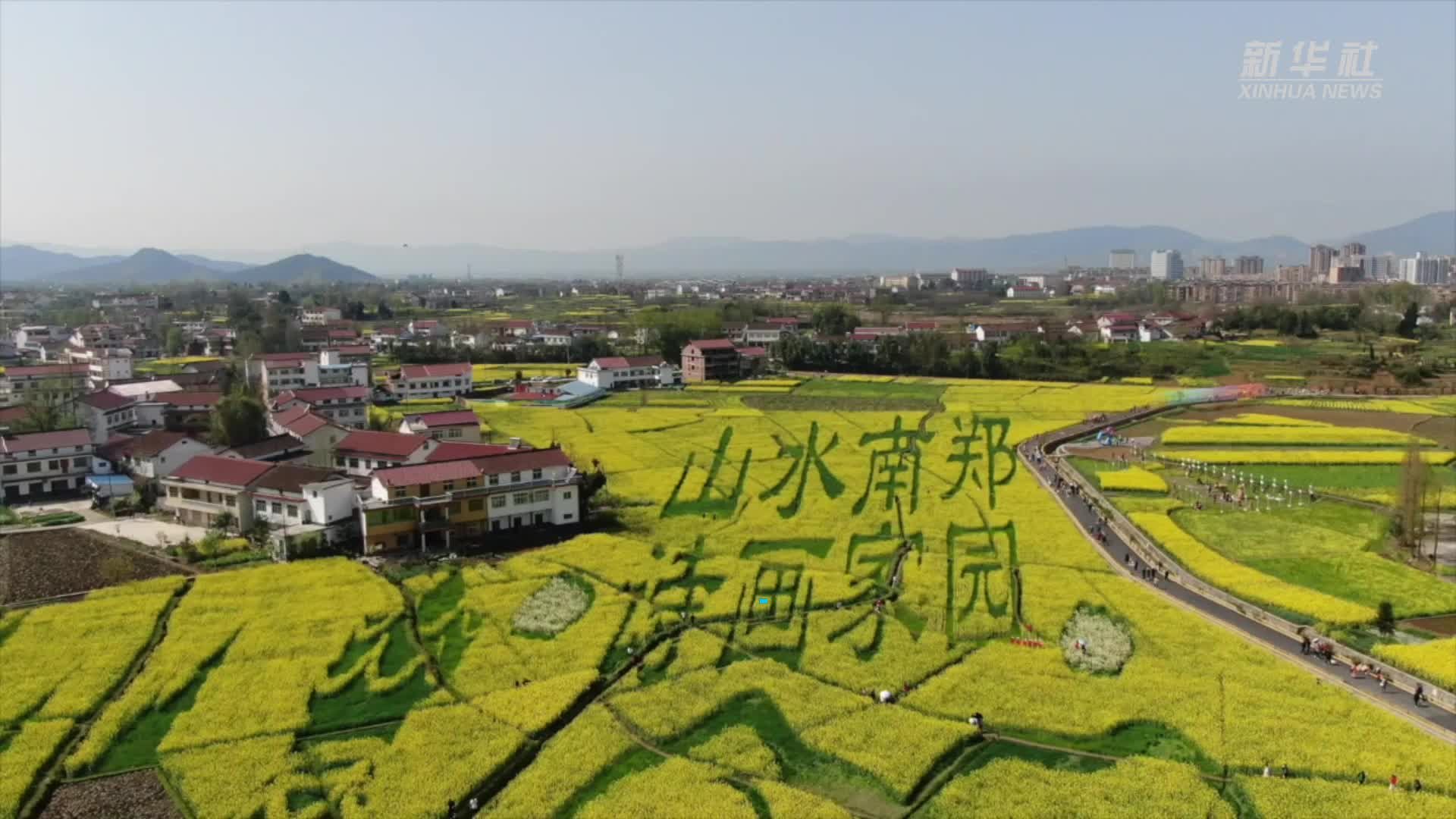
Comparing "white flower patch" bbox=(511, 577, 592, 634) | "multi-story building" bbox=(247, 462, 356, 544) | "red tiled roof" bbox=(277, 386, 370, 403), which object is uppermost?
"red tiled roof" bbox=(277, 386, 370, 403)

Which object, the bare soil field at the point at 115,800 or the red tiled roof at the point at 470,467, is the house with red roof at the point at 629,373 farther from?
the bare soil field at the point at 115,800

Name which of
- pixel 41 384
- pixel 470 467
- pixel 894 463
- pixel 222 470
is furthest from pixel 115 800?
pixel 41 384

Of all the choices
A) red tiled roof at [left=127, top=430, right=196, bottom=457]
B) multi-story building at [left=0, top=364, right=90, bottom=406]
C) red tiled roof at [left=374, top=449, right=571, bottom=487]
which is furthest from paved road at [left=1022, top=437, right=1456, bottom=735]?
multi-story building at [left=0, top=364, right=90, bottom=406]

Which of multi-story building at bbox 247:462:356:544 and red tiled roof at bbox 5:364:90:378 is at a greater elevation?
red tiled roof at bbox 5:364:90:378

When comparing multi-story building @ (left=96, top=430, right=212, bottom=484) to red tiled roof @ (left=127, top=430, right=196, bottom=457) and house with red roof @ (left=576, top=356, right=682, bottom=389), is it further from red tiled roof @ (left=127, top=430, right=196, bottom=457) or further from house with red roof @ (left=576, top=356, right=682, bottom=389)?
house with red roof @ (left=576, top=356, right=682, bottom=389)

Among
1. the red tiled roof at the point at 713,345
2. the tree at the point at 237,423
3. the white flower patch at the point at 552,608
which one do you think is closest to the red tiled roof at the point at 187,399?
the tree at the point at 237,423

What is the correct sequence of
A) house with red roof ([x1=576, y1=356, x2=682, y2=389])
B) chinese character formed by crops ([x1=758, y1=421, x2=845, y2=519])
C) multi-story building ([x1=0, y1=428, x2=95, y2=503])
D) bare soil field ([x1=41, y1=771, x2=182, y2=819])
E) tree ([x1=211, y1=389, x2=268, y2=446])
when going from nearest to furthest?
1. bare soil field ([x1=41, y1=771, x2=182, y2=819])
2. chinese character formed by crops ([x1=758, y1=421, x2=845, y2=519])
3. multi-story building ([x1=0, y1=428, x2=95, y2=503])
4. tree ([x1=211, y1=389, x2=268, y2=446])
5. house with red roof ([x1=576, y1=356, x2=682, y2=389])
